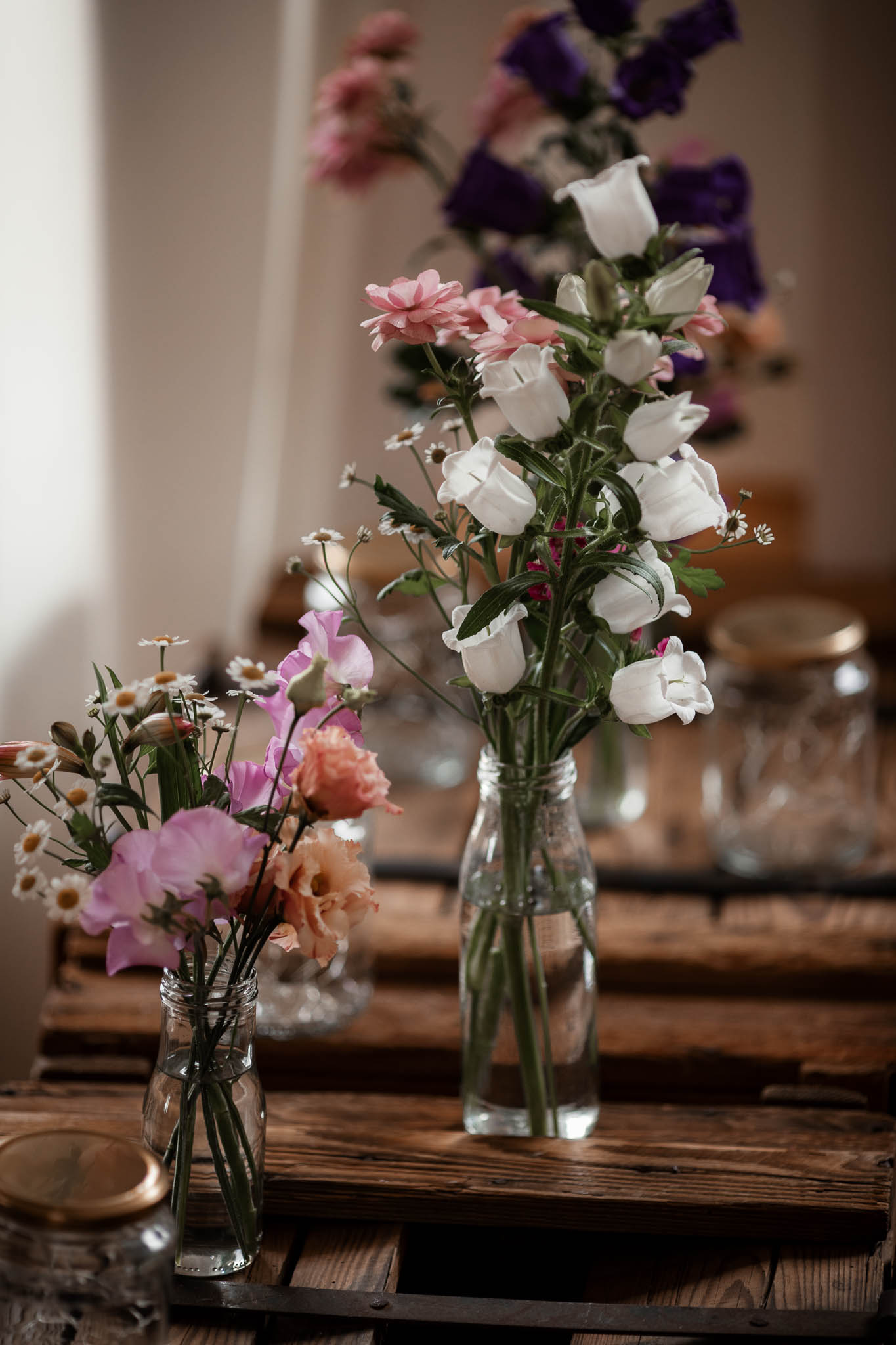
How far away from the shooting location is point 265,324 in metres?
1.84

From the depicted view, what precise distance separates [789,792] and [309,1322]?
3.04ft

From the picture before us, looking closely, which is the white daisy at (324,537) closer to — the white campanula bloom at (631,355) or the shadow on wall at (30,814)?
the white campanula bloom at (631,355)

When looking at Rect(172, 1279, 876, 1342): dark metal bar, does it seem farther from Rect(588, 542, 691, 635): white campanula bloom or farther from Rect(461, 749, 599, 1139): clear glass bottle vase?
Rect(588, 542, 691, 635): white campanula bloom

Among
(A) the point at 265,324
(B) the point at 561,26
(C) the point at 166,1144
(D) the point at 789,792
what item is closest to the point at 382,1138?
(C) the point at 166,1144

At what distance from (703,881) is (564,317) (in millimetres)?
797

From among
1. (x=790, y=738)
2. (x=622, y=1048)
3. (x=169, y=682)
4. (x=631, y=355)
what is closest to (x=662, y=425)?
(x=631, y=355)

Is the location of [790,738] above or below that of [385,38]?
below

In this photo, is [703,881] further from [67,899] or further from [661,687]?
[67,899]

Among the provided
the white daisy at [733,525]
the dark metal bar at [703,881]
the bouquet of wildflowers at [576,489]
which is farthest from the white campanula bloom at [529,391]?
the dark metal bar at [703,881]

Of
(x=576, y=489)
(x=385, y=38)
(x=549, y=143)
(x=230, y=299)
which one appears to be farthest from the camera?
(x=230, y=299)

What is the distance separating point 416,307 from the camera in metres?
0.72

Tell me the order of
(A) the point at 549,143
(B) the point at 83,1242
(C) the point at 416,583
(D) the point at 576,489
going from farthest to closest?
(A) the point at 549,143
(C) the point at 416,583
(D) the point at 576,489
(B) the point at 83,1242

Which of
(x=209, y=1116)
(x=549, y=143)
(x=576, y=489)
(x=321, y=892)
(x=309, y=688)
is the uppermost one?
(x=549, y=143)

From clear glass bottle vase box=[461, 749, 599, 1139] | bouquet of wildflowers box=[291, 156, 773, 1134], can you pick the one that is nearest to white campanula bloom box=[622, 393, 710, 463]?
bouquet of wildflowers box=[291, 156, 773, 1134]
